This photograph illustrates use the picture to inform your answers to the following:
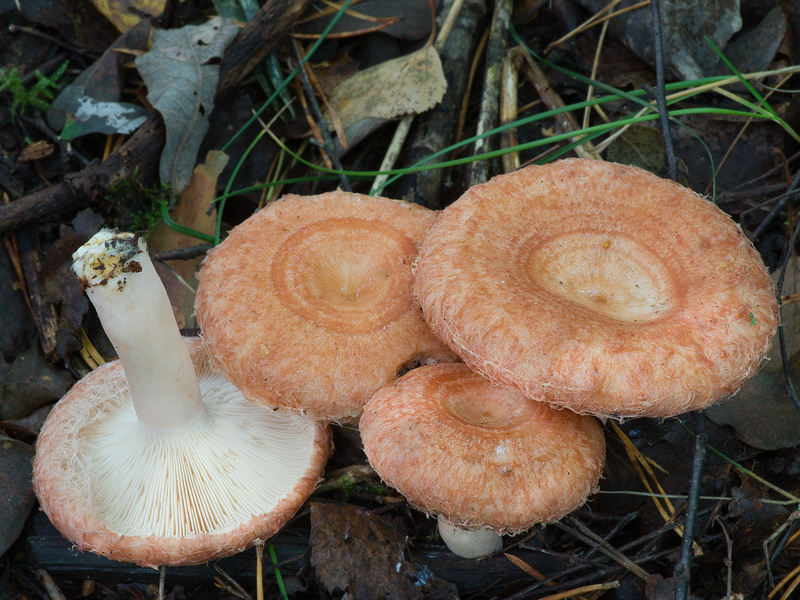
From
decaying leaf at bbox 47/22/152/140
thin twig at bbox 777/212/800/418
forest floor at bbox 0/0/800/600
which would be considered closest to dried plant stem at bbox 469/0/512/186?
forest floor at bbox 0/0/800/600

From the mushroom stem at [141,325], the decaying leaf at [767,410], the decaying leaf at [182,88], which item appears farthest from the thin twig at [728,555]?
the decaying leaf at [182,88]

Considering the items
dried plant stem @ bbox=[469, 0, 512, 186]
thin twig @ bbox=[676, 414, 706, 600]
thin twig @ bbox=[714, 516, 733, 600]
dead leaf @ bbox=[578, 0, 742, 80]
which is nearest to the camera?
thin twig @ bbox=[676, 414, 706, 600]

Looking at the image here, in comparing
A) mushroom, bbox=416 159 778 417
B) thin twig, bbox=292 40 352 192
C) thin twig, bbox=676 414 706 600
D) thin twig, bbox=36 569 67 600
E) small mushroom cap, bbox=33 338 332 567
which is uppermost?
thin twig, bbox=292 40 352 192

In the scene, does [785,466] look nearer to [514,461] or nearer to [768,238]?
[768,238]

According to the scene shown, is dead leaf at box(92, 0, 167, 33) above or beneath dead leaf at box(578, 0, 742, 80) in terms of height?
above

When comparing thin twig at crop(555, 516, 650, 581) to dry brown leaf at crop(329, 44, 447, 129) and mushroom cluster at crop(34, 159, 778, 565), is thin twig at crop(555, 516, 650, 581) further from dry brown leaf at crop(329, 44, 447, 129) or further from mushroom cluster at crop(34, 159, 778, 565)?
dry brown leaf at crop(329, 44, 447, 129)

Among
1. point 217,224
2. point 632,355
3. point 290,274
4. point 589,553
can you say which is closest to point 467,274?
point 632,355
